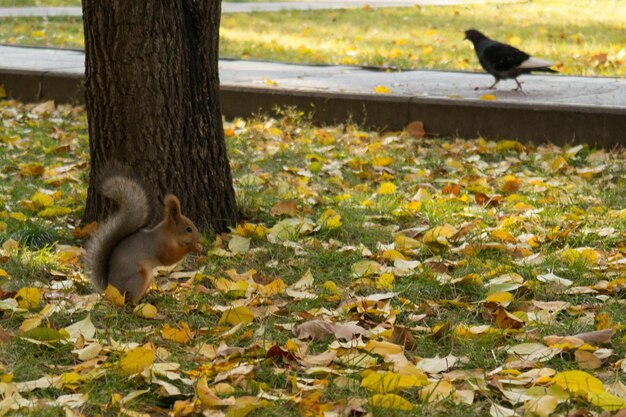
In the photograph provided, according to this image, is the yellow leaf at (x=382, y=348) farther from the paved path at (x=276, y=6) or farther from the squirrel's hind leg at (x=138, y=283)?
the paved path at (x=276, y=6)

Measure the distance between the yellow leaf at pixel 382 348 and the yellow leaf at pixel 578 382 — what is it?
54cm

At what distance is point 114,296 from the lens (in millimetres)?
3863

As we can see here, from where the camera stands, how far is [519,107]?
6.97 meters

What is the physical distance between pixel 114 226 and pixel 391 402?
1512 mm

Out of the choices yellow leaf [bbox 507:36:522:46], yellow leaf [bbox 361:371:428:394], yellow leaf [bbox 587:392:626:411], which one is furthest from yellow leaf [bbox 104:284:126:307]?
yellow leaf [bbox 507:36:522:46]

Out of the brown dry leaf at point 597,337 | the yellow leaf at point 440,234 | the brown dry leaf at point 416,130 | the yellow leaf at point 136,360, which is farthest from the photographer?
the brown dry leaf at point 416,130

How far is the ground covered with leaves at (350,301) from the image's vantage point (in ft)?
9.91

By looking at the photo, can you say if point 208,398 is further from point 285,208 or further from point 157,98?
point 285,208

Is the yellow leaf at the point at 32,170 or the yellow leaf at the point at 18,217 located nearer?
the yellow leaf at the point at 18,217

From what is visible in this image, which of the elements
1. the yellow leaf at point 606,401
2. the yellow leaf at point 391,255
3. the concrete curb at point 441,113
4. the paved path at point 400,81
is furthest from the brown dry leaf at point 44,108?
the yellow leaf at point 606,401

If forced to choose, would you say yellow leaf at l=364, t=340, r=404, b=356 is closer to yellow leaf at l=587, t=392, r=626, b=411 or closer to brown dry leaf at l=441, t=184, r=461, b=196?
yellow leaf at l=587, t=392, r=626, b=411

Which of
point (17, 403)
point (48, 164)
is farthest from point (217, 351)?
point (48, 164)

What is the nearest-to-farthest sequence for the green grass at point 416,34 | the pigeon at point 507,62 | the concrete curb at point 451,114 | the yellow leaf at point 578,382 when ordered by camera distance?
the yellow leaf at point 578,382 → the concrete curb at point 451,114 → the pigeon at point 507,62 → the green grass at point 416,34

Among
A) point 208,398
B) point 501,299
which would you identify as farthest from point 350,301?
point 208,398
